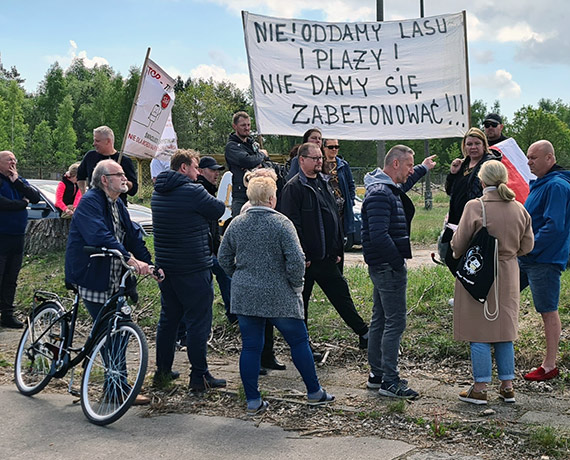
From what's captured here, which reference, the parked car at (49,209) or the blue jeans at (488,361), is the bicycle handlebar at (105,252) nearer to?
the blue jeans at (488,361)

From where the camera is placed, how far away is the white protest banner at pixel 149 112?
10023mm

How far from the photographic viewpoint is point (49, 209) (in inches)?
543

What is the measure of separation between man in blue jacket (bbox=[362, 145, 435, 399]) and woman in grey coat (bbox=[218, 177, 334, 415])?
2.35 ft

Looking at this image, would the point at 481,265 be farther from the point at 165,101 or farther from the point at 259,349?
the point at 165,101

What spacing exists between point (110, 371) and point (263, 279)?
4.44 ft

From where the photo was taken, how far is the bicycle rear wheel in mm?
6215

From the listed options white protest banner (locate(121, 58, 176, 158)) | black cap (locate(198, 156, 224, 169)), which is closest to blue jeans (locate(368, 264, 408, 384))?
black cap (locate(198, 156, 224, 169))

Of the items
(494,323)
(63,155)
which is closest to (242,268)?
(494,323)

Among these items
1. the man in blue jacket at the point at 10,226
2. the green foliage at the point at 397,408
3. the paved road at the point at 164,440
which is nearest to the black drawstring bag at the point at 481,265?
the green foliage at the point at 397,408

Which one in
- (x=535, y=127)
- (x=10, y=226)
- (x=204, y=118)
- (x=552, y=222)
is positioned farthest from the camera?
(x=204, y=118)

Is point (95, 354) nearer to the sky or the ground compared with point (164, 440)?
nearer to the sky

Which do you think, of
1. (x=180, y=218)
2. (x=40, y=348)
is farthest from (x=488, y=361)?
(x=40, y=348)

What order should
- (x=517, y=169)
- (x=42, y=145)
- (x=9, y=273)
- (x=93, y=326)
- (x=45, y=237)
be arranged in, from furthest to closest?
1. (x=42, y=145)
2. (x=45, y=237)
3. (x=9, y=273)
4. (x=517, y=169)
5. (x=93, y=326)

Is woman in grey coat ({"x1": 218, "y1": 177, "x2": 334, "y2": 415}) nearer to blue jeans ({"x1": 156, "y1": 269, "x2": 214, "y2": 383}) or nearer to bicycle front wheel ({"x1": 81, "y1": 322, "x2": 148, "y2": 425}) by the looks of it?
blue jeans ({"x1": 156, "y1": 269, "x2": 214, "y2": 383})
